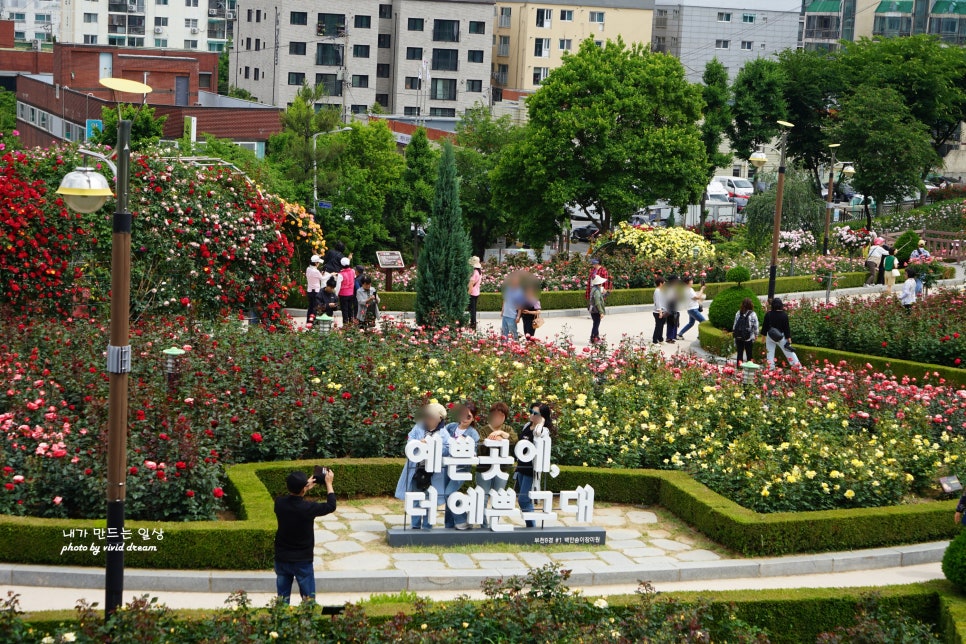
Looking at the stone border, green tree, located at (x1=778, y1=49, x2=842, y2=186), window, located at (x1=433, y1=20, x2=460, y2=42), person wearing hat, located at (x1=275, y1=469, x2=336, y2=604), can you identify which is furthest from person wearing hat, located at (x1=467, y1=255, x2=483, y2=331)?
window, located at (x1=433, y1=20, x2=460, y2=42)

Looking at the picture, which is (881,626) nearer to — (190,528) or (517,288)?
(190,528)

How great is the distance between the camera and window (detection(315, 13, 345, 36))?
76500mm

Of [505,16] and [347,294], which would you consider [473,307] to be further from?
[505,16]

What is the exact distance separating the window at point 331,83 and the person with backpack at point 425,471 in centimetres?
6629

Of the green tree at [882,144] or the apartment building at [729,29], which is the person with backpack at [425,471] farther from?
the apartment building at [729,29]

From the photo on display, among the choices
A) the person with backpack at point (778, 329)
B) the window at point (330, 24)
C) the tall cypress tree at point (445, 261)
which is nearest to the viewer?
the person with backpack at point (778, 329)

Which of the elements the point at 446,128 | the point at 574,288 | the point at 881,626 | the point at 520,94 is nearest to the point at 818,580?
the point at 881,626

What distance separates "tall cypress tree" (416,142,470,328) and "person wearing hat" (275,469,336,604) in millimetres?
13186

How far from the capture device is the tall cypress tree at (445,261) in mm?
23656

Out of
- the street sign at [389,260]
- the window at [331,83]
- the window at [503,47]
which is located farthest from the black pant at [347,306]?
the window at [503,47]

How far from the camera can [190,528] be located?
Answer: 37.8ft

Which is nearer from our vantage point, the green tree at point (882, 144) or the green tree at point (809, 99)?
the green tree at point (882, 144)

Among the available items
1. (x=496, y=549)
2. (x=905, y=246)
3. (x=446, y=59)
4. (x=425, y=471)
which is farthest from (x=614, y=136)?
(x=446, y=59)

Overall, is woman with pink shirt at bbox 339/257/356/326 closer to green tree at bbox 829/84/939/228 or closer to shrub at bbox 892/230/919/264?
shrub at bbox 892/230/919/264
